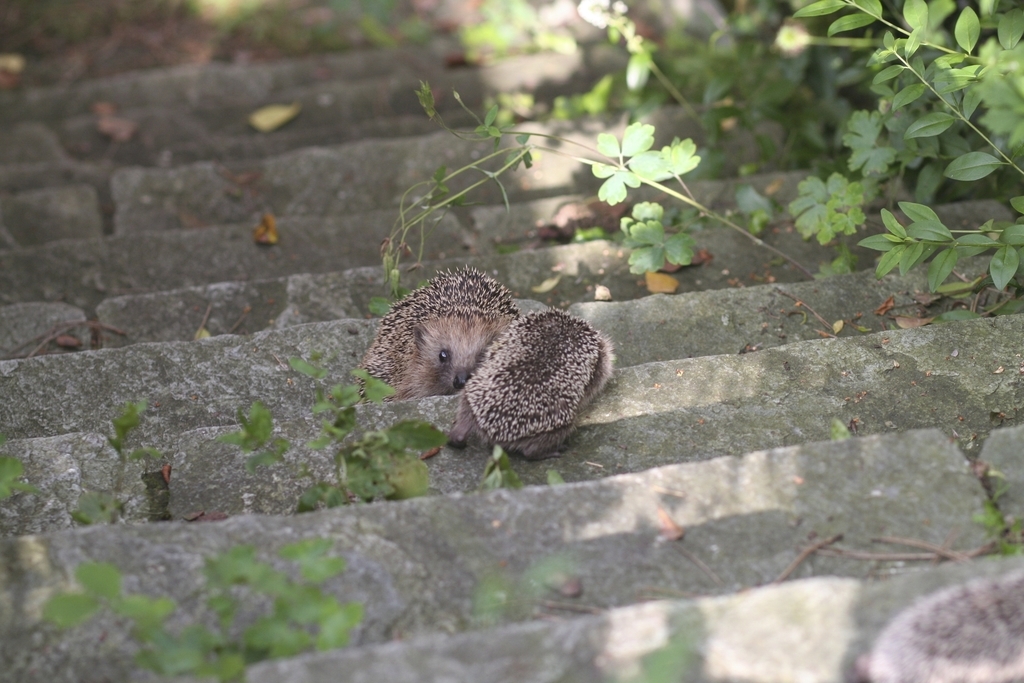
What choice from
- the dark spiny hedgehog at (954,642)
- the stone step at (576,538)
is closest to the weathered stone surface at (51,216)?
the stone step at (576,538)

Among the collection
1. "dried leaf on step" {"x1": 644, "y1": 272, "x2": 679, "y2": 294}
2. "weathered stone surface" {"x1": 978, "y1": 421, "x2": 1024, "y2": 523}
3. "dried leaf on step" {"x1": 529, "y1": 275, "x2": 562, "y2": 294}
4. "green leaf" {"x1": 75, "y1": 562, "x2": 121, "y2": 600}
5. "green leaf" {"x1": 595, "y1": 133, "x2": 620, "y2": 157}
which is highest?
"green leaf" {"x1": 595, "y1": 133, "x2": 620, "y2": 157}

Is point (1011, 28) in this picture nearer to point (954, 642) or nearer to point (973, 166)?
point (973, 166)

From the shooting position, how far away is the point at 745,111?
662 cm

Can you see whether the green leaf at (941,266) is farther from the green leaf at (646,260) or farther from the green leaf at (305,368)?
the green leaf at (305,368)

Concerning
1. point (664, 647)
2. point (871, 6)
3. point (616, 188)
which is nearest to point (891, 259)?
point (871, 6)

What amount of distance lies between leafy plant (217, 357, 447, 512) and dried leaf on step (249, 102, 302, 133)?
5569mm

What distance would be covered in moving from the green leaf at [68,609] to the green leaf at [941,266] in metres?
3.41

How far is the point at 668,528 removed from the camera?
2.79 m

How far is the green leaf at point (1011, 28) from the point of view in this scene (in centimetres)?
372

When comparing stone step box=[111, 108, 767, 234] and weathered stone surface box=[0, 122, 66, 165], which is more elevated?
weathered stone surface box=[0, 122, 66, 165]

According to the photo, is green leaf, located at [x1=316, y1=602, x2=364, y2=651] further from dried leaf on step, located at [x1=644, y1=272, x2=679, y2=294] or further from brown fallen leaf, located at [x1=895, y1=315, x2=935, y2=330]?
dried leaf on step, located at [x1=644, y1=272, x2=679, y2=294]

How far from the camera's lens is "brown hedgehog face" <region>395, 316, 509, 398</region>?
4941 millimetres

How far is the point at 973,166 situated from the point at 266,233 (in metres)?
4.16

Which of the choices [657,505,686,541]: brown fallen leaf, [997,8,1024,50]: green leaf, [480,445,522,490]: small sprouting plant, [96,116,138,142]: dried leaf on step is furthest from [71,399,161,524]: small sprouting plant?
[96,116,138,142]: dried leaf on step
